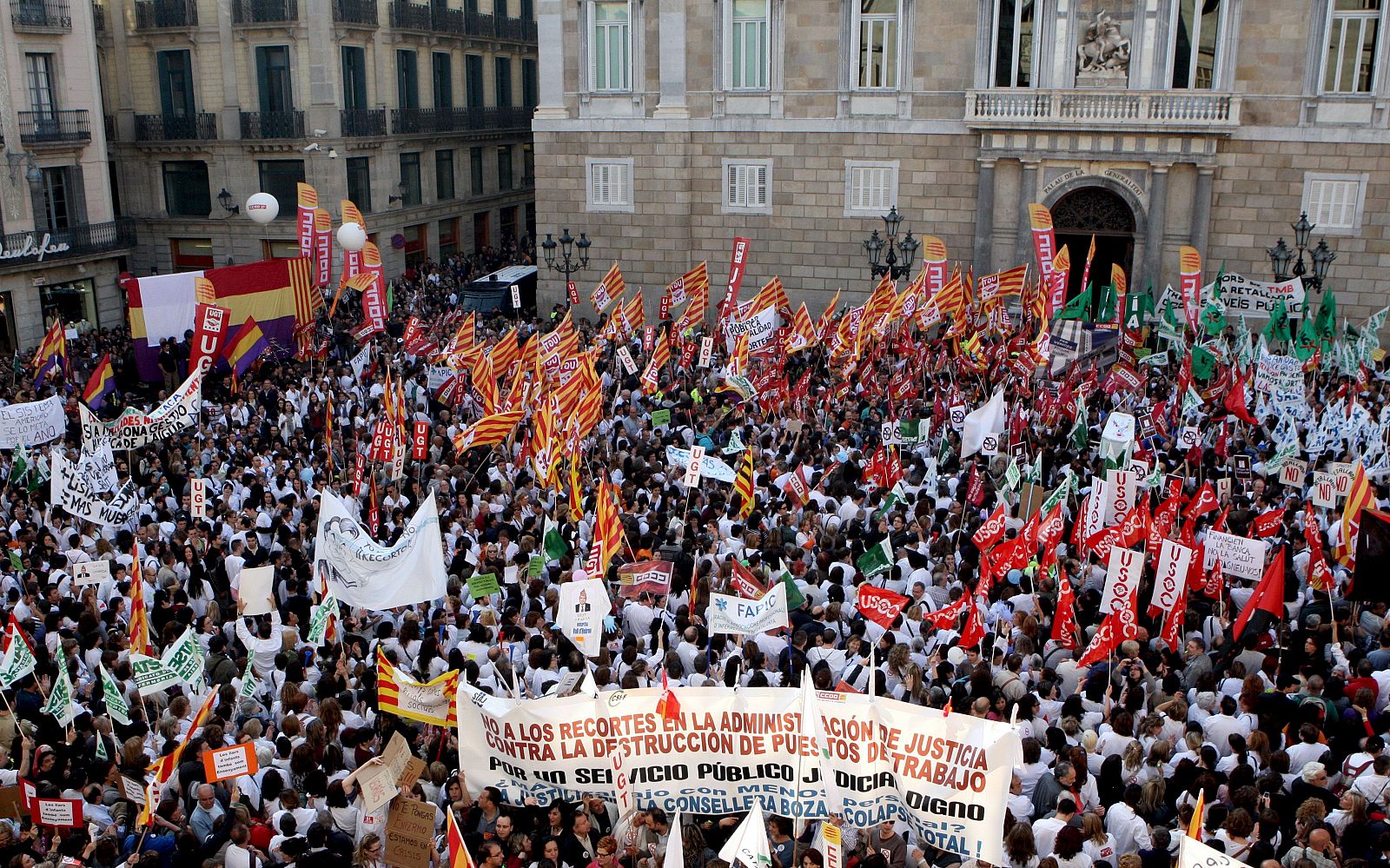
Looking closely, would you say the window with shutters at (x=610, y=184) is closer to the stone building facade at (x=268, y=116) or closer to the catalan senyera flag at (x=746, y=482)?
the stone building facade at (x=268, y=116)

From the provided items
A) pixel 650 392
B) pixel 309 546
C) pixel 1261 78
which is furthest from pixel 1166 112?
pixel 309 546

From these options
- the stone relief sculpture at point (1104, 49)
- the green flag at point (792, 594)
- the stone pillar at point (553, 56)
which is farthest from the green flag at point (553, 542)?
the stone pillar at point (553, 56)

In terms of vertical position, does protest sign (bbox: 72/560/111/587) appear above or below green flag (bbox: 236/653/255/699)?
above

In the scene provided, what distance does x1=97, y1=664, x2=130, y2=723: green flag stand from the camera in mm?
9375

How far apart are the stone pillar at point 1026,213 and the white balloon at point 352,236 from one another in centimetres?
1414

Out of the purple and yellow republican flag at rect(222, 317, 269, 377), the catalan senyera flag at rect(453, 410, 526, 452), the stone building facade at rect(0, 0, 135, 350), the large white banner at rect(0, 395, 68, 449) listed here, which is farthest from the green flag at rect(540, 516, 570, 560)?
the stone building facade at rect(0, 0, 135, 350)

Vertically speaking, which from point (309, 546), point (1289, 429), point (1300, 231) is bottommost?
point (309, 546)

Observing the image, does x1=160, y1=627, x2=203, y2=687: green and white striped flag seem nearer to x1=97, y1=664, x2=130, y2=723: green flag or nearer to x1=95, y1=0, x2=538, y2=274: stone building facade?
x1=97, y1=664, x2=130, y2=723: green flag

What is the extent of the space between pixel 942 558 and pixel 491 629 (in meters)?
4.72

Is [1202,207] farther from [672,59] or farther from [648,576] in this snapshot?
[648,576]

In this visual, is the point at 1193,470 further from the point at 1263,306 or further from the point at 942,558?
the point at 1263,306

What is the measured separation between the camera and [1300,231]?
23.6 m

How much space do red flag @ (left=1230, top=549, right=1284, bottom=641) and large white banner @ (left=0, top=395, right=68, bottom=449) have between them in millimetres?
14278

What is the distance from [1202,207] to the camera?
26453 millimetres
